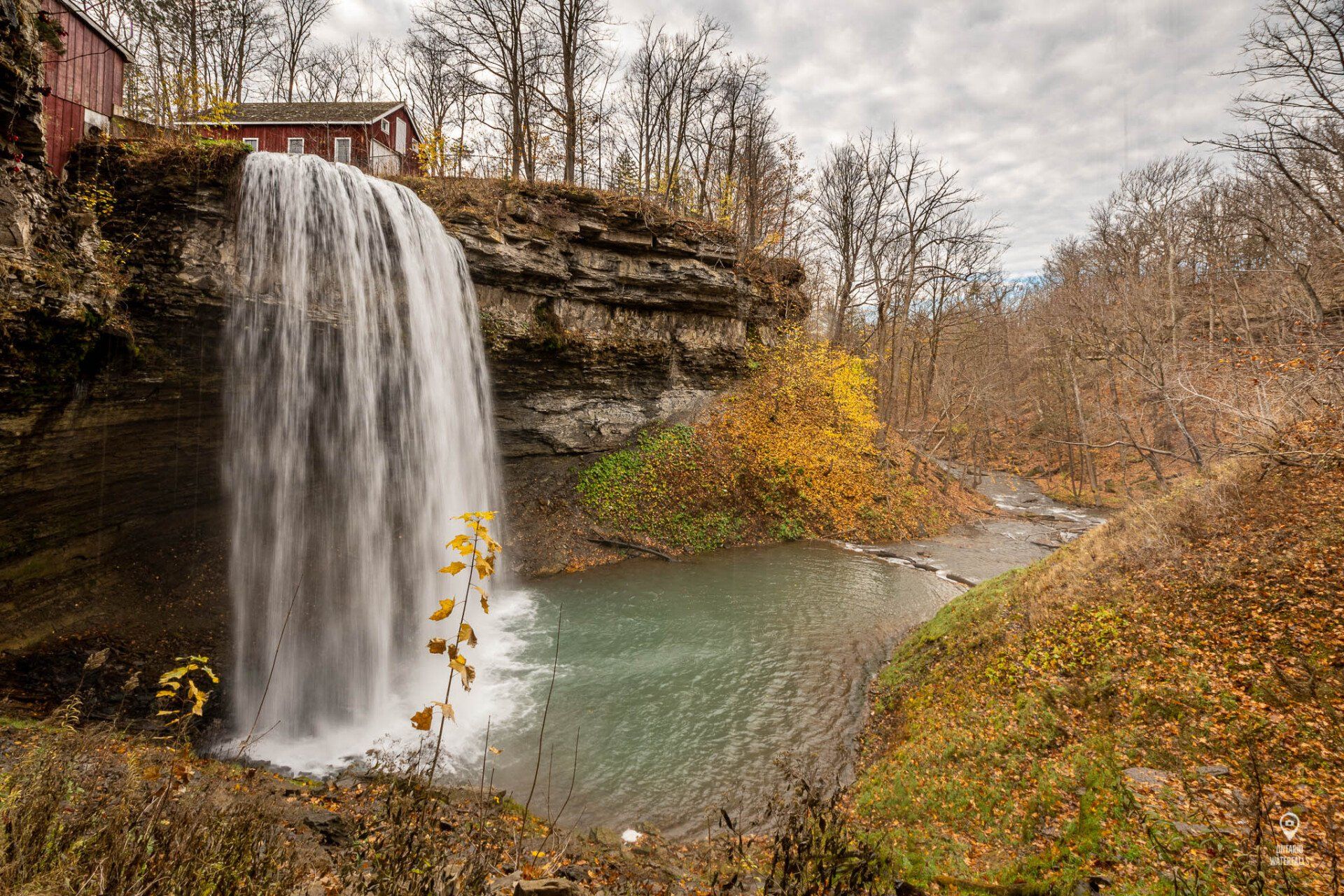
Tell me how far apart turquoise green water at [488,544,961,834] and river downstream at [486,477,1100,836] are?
2cm

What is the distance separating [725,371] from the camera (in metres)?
17.2

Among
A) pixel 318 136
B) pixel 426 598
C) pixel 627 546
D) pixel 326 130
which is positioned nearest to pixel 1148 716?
pixel 426 598

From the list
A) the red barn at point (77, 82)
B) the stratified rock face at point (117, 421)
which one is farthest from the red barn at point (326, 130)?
the stratified rock face at point (117, 421)

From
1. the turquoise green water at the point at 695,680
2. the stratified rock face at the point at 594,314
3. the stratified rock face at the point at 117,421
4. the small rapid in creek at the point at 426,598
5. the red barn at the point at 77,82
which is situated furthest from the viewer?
the stratified rock face at the point at 594,314

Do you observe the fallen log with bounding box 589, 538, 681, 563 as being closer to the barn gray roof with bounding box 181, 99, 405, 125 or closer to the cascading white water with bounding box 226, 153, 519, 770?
the cascading white water with bounding box 226, 153, 519, 770

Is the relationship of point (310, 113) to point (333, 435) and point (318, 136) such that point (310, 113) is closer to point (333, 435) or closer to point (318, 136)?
point (318, 136)

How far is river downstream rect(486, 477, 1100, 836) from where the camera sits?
5.76 metres

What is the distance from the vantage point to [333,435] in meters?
9.48

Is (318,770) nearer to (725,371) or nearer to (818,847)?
(818,847)

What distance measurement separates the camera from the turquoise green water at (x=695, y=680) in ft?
18.8

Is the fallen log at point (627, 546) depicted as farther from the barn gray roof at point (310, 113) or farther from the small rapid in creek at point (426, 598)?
the barn gray roof at point (310, 113)

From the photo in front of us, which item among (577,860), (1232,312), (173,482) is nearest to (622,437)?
(173,482)

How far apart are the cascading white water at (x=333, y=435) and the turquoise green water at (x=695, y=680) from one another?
1.91 m

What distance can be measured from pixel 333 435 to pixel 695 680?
7.44m
